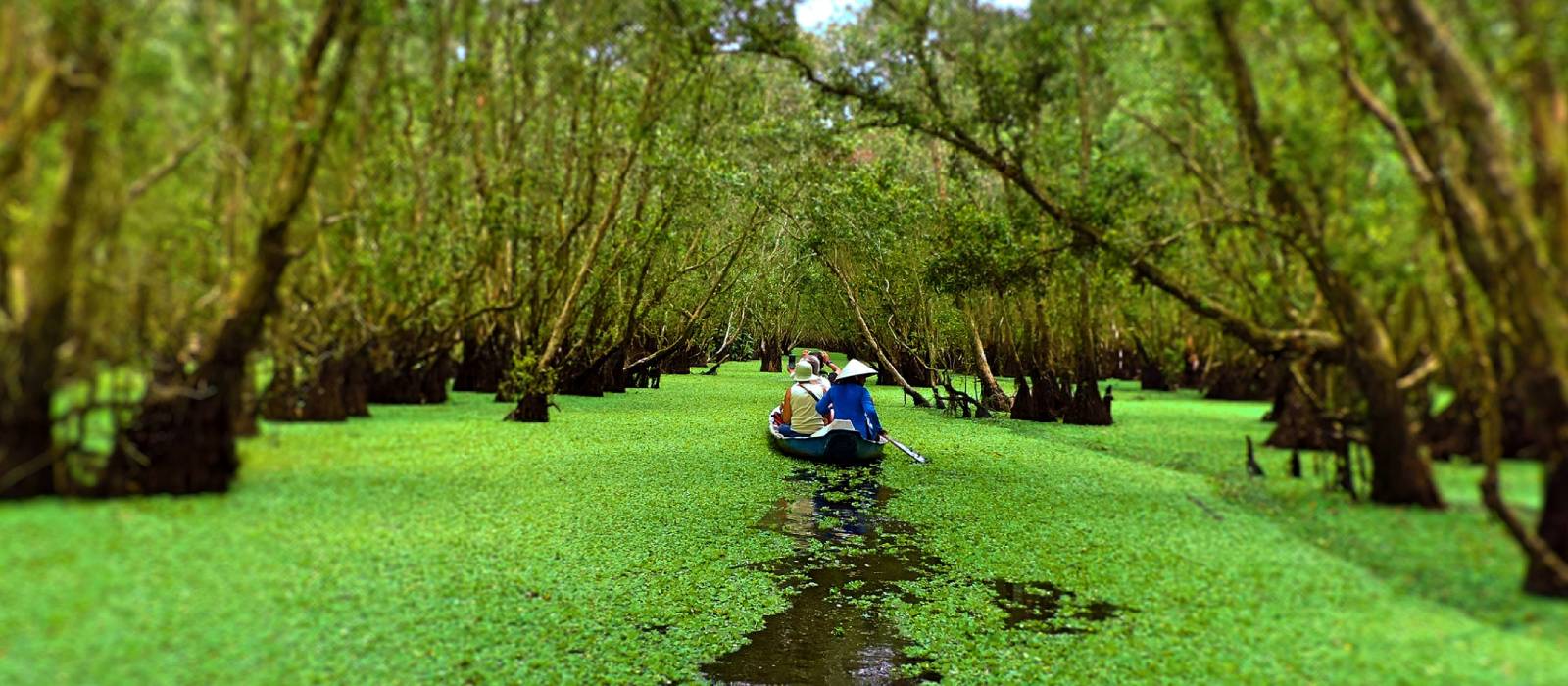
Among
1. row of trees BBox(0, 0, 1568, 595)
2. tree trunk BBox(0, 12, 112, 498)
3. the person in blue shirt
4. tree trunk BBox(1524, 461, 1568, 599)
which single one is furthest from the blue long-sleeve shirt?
tree trunk BBox(0, 12, 112, 498)

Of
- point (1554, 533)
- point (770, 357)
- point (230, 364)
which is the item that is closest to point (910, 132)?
point (1554, 533)

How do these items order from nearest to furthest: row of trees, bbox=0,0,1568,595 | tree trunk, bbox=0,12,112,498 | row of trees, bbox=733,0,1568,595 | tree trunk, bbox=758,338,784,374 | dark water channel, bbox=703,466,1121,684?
tree trunk, bbox=0,12,112,498, row of trees, bbox=0,0,1568,595, row of trees, bbox=733,0,1568,595, dark water channel, bbox=703,466,1121,684, tree trunk, bbox=758,338,784,374

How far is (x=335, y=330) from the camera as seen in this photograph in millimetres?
2965

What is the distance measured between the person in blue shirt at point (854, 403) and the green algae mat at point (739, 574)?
76.4 inches

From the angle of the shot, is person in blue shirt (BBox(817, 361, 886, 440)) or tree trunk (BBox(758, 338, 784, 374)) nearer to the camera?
person in blue shirt (BBox(817, 361, 886, 440))

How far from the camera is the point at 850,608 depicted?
5359mm

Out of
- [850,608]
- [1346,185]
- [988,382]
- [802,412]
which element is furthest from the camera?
[988,382]

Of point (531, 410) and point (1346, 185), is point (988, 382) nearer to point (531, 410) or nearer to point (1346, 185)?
point (531, 410)

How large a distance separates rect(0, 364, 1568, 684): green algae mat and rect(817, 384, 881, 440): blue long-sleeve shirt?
193 cm

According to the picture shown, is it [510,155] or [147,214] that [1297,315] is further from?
[510,155]

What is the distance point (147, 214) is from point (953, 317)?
1553cm

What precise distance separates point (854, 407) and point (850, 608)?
523 cm

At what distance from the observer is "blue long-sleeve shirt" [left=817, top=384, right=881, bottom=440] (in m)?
10.5

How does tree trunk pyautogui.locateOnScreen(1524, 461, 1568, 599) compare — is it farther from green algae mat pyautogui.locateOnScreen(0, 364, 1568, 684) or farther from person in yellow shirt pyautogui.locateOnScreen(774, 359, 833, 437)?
person in yellow shirt pyautogui.locateOnScreen(774, 359, 833, 437)
